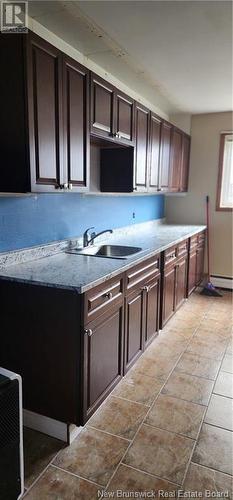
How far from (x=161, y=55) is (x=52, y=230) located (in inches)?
65.3

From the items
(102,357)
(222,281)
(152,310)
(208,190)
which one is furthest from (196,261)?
(102,357)

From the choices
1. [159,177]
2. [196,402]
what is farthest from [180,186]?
[196,402]

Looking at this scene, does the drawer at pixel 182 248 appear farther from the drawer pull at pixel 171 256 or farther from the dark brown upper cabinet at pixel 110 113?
the dark brown upper cabinet at pixel 110 113

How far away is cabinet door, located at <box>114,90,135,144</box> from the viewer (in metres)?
2.68

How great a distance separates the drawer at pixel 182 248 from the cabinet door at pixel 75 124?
161 centimetres

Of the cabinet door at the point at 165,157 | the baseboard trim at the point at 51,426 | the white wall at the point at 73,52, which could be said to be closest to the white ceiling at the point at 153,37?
the white wall at the point at 73,52

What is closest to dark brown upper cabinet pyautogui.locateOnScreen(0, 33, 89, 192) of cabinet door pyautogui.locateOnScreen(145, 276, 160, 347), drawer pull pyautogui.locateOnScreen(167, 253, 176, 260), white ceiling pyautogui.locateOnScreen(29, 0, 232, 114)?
white ceiling pyautogui.locateOnScreen(29, 0, 232, 114)

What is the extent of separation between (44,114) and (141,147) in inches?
58.4

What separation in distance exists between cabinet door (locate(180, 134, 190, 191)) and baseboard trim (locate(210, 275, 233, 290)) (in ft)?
4.50

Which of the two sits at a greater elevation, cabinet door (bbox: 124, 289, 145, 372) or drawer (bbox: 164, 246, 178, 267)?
drawer (bbox: 164, 246, 178, 267)

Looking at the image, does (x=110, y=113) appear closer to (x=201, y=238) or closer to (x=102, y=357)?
(x=102, y=357)

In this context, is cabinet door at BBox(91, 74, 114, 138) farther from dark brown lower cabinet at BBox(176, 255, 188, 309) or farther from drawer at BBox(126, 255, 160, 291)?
dark brown lower cabinet at BBox(176, 255, 188, 309)

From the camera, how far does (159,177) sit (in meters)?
3.82

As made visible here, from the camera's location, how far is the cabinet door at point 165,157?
3.81m
